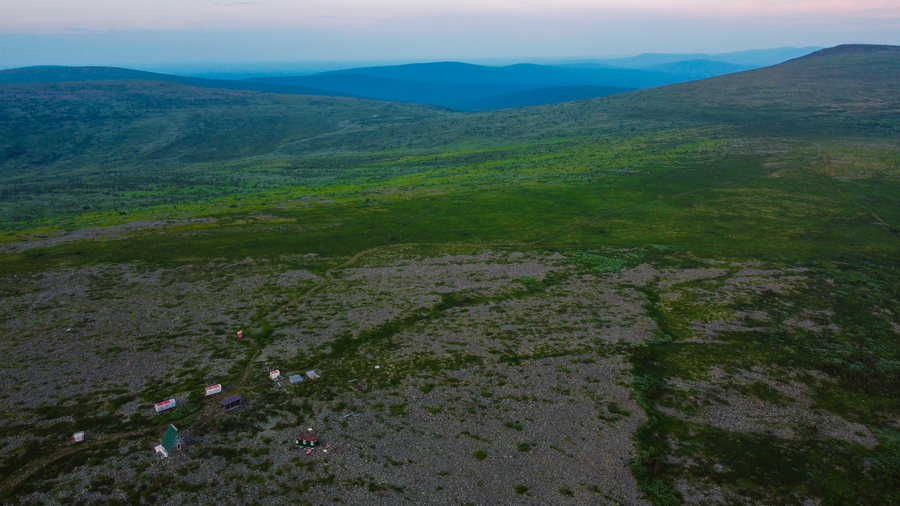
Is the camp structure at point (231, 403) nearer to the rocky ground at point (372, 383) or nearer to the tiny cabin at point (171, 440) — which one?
the rocky ground at point (372, 383)

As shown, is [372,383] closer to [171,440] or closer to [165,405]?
[171,440]

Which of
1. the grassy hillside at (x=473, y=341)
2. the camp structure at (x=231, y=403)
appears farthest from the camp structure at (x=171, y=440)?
A: the camp structure at (x=231, y=403)

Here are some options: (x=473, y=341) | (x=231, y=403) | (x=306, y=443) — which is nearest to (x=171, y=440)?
(x=231, y=403)

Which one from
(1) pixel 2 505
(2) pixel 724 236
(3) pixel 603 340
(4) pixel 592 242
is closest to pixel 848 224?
(2) pixel 724 236

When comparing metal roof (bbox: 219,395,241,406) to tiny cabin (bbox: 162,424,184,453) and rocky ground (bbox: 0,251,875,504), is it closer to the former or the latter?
rocky ground (bbox: 0,251,875,504)

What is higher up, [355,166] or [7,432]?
[355,166]

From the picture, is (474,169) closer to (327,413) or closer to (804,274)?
(804,274)
